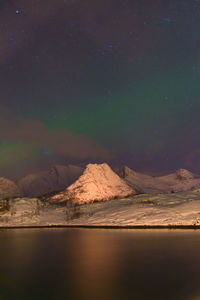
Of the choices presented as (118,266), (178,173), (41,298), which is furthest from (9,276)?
(178,173)

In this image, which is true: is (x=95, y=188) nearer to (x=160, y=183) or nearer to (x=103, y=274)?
(x=160, y=183)

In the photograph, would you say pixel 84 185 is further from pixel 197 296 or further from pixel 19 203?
pixel 197 296

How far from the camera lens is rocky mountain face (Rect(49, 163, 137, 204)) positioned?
3708 inches

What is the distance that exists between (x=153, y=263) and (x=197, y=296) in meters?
5.71

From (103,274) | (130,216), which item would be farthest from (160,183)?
(103,274)

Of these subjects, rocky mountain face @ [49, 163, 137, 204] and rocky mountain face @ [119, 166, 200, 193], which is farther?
rocky mountain face @ [119, 166, 200, 193]

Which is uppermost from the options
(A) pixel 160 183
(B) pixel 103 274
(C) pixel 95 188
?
(A) pixel 160 183

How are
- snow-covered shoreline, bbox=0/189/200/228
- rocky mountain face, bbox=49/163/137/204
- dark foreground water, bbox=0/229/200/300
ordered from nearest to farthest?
1. dark foreground water, bbox=0/229/200/300
2. snow-covered shoreline, bbox=0/189/200/228
3. rocky mountain face, bbox=49/163/137/204

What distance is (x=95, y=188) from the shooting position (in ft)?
326

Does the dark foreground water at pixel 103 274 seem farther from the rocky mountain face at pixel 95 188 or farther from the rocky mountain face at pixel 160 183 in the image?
the rocky mountain face at pixel 160 183

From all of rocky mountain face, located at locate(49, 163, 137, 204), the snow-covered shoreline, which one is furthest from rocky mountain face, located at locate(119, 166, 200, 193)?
the snow-covered shoreline

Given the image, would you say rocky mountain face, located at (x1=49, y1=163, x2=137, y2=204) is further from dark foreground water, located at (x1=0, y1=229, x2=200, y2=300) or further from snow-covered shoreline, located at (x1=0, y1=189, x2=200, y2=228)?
dark foreground water, located at (x1=0, y1=229, x2=200, y2=300)

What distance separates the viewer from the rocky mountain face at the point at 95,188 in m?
94.2

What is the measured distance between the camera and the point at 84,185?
3991 inches
